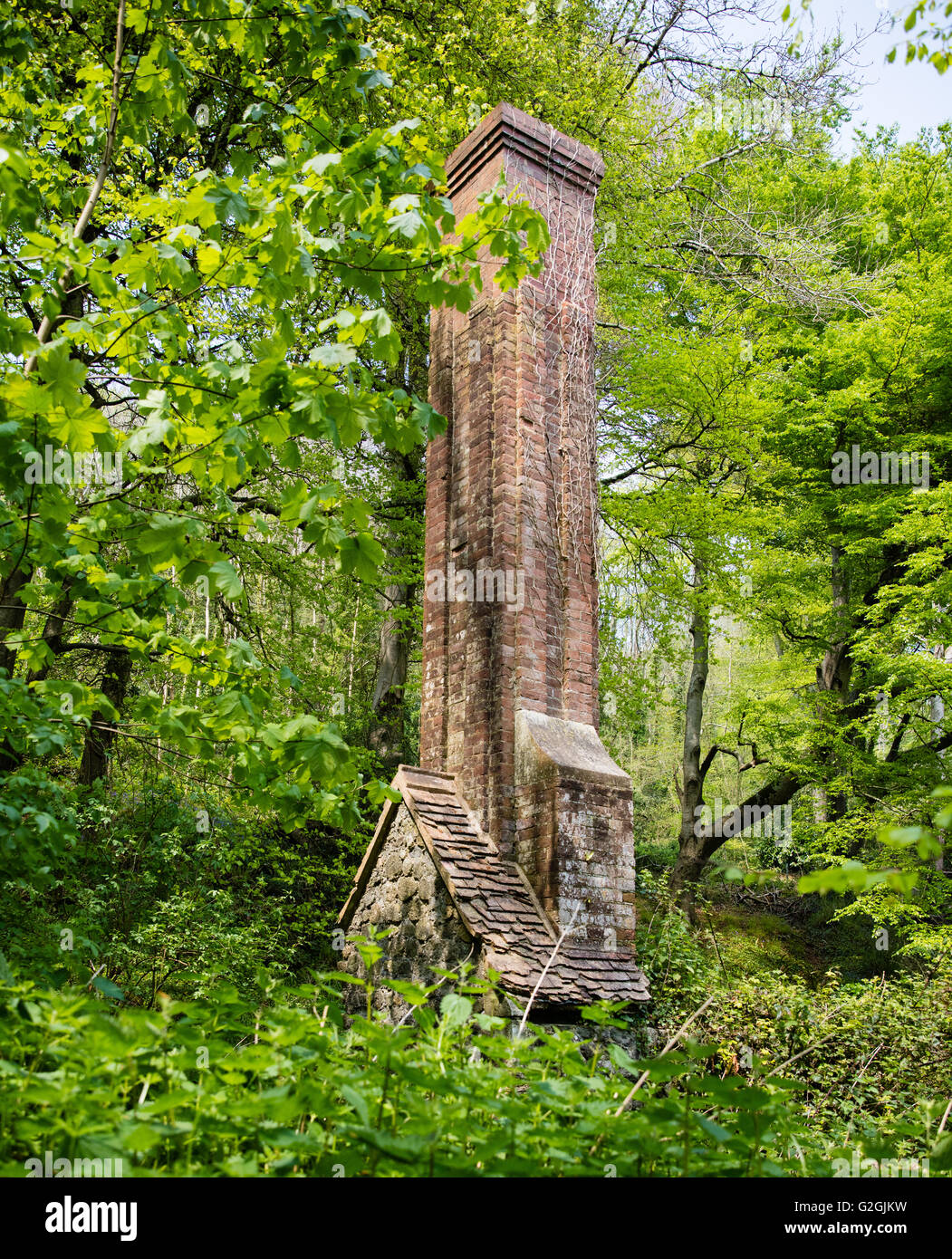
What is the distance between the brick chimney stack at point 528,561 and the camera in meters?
6.69

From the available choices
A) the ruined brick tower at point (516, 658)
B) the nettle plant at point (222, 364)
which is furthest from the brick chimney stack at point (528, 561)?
the nettle plant at point (222, 364)

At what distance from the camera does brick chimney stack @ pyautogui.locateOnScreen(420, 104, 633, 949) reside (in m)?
6.69

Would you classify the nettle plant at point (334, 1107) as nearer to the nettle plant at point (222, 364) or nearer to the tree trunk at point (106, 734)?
the nettle plant at point (222, 364)

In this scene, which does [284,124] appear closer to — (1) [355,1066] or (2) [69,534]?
(2) [69,534]

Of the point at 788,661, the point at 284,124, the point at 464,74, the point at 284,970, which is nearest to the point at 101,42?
the point at 464,74

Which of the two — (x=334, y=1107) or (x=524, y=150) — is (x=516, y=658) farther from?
(x=334, y=1107)

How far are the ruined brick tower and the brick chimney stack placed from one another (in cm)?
2

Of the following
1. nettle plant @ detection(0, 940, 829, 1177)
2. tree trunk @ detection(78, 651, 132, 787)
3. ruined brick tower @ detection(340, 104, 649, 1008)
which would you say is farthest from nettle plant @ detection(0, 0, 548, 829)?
tree trunk @ detection(78, 651, 132, 787)

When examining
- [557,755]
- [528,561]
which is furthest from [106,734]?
[557,755]

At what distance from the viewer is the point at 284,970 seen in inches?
394

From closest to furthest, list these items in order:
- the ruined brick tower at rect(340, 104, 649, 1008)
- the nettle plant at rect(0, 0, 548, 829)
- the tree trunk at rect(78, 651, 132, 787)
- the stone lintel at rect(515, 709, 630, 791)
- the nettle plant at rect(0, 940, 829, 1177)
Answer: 1. the nettle plant at rect(0, 940, 829, 1177)
2. the nettle plant at rect(0, 0, 548, 829)
3. the ruined brick tower at rect(340, 104, 649, 1008)
4. the stone lintel at rect(515, 709, 630, 791)
5. the tree trunk at rect(78, 651, 132, 787)

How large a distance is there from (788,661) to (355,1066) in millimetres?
15912

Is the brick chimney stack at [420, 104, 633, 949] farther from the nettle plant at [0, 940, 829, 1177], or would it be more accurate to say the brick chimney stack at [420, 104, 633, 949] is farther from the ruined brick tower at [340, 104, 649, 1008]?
the nettle plant at [0, 940, 829, 1177]

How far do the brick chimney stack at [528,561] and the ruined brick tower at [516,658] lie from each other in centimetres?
2
